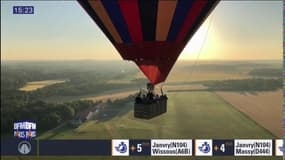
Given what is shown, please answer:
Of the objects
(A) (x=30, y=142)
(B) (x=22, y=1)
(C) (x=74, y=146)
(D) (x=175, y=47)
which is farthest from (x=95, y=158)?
(B) (x=22, y=1)

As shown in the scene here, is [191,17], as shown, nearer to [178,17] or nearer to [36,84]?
[178,17]

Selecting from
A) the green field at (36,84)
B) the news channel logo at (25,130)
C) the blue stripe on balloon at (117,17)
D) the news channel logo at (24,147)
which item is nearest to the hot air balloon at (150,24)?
the blue stripe on balloon at (117,17)

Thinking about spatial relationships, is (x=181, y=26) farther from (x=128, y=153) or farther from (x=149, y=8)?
(x=128, y=153)

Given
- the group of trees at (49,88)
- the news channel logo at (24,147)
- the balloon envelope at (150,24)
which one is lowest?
the news channel logo at (24,147)

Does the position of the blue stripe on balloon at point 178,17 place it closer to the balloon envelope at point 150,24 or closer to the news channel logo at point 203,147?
the balloon envelope at point 150,24

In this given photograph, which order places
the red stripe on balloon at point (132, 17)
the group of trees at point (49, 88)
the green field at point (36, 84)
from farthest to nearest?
the green field at point (36, 84)
the group of trees at point (49, 88)
the red stripe on balloon at point (132, 17)

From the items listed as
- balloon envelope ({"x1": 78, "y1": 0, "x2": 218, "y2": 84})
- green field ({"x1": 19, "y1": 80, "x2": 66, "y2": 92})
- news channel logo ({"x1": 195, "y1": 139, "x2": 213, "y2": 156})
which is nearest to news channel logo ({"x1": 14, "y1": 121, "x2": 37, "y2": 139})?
green field ({"x1": 19, "y1": 80, "x2": 66, "y2": 92})

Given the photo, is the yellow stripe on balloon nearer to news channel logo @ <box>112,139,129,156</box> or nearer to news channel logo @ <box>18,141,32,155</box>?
news channel logo @ <box>112,139,129,156</box>
